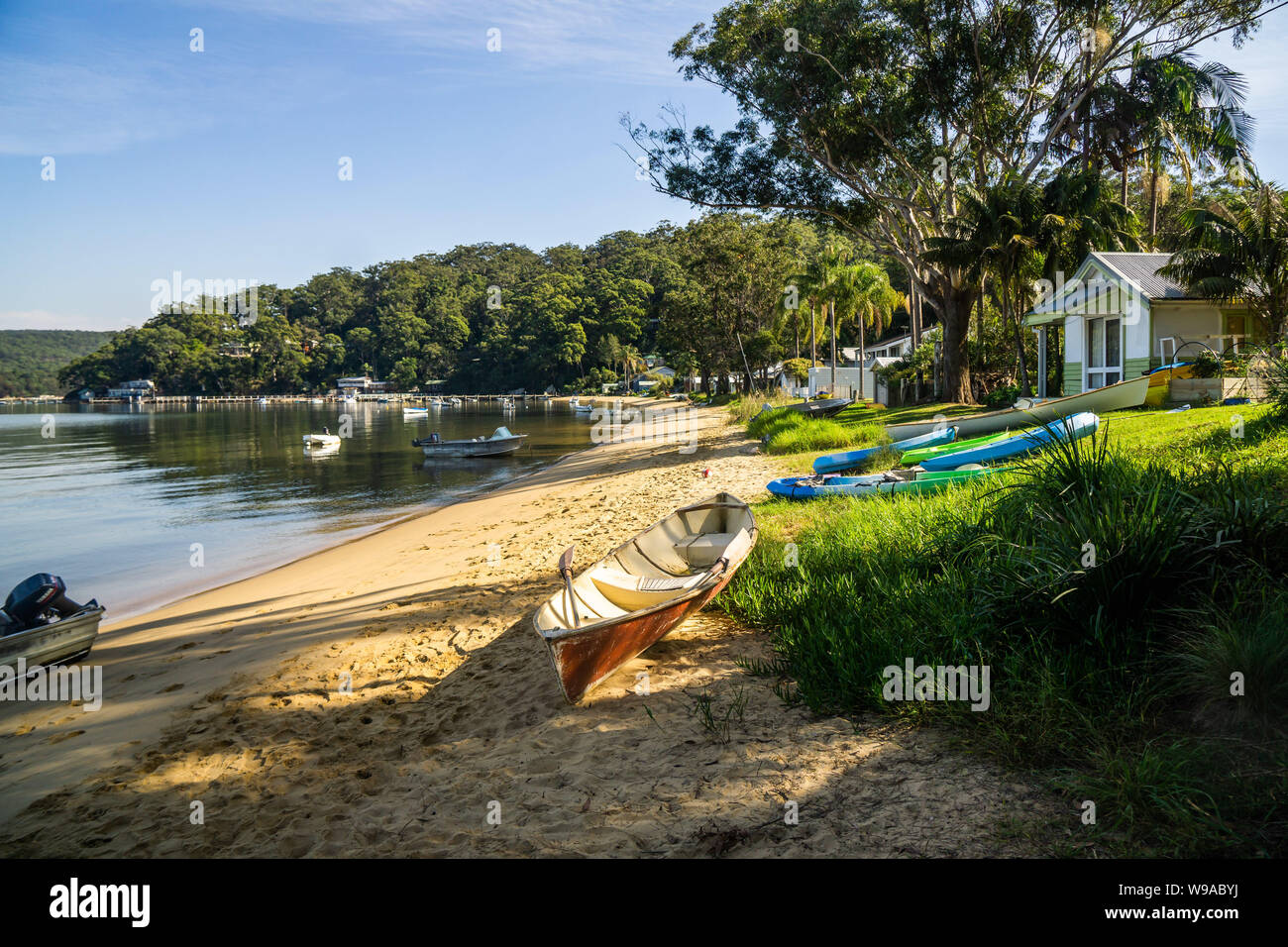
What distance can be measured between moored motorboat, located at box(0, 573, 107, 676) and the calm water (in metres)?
3.57

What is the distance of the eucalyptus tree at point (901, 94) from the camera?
75.3 feet

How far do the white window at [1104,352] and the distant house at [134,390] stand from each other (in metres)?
152

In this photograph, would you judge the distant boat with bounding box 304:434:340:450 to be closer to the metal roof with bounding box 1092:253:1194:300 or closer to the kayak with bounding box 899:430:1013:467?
the kayak with bounding box 899:430:1013:467

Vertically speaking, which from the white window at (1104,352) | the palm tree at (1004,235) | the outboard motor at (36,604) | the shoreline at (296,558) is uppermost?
the palm tree at (1004,235)

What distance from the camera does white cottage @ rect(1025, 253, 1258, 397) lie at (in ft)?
67.5

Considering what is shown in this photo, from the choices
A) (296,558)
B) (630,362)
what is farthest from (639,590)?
(630,362)

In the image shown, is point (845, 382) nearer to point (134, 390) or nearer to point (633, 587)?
point (633, 587)

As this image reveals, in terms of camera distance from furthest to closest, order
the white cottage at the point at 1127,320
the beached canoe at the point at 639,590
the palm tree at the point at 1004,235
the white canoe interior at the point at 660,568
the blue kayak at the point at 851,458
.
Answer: the palm tree at the point at 1004,235 < the white cottage at the point at 1127,320 < the blue kayak at the point at 851,458 < the white canoe interior at the point at 660,568 < the beached canoe at the point at 639,590

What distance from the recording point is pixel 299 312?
16050 cm

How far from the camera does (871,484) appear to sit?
38.1ft

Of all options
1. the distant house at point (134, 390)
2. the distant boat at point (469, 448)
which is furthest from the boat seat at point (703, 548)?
the distant house at point (134, 390)

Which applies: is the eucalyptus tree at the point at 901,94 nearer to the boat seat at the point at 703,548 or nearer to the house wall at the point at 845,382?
the house wall at the point at 845,382
